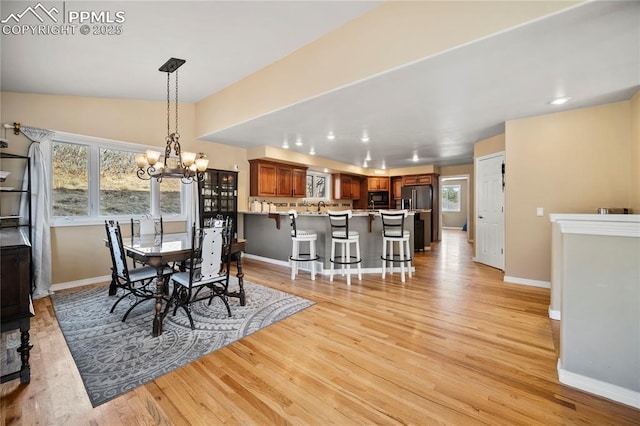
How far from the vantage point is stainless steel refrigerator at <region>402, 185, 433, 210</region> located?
8.51m

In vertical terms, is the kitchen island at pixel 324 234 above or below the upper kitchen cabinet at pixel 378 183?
below

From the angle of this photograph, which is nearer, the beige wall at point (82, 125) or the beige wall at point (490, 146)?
the beige wall at point (82, 125)

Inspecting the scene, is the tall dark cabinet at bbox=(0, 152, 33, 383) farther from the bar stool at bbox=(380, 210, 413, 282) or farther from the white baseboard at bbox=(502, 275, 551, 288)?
the white baseboard at bbox=(502, 275, 551, 288)

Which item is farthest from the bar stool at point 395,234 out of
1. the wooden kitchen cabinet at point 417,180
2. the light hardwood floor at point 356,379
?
the wooden kitchen cabinet at point 417,180

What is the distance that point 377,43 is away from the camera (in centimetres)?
262

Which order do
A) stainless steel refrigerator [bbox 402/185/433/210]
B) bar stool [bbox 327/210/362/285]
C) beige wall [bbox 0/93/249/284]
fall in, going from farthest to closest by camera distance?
stainless steel refrigerator [bbox 402/185/433/210]
bar stool [bbox 327/210/362/285]
beige wall [bbox 0/93/249/284]

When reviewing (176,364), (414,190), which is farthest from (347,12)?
(414,190)

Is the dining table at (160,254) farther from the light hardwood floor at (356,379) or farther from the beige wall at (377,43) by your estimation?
the beige wall at (377,43)

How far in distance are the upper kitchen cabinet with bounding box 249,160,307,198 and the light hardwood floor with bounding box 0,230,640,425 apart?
388 cm

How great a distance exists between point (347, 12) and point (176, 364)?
11.7 ft

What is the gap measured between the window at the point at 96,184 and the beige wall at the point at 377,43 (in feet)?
7.43

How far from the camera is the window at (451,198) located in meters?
13.1

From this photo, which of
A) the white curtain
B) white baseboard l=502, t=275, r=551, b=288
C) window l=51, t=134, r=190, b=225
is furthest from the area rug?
white baseboard l=502, t=275, r=551, b=288

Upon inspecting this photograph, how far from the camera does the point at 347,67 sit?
287 cm
